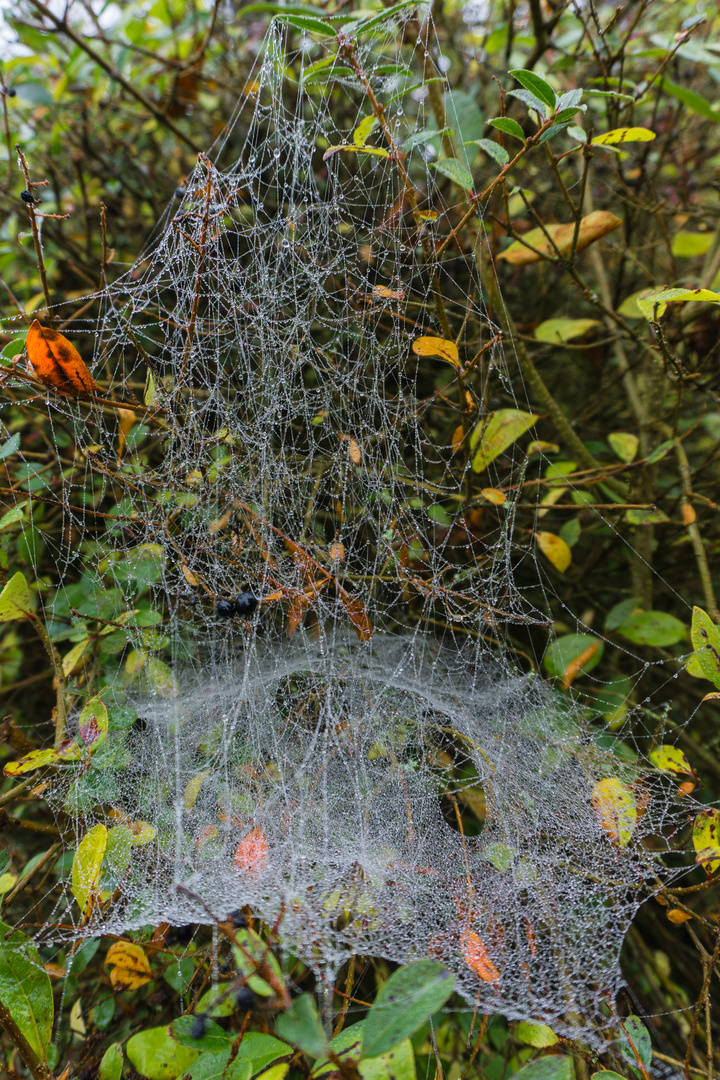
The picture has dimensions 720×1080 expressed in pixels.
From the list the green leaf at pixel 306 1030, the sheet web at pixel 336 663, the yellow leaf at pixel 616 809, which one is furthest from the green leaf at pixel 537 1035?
the green leaf at pixel 306 1030

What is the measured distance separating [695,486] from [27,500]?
1.95 metres

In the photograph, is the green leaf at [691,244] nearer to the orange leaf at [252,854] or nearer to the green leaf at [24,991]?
the orange leaf at [252,854]

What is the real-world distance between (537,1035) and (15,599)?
4.57ft

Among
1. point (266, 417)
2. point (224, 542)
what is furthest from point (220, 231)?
point (224, 542)

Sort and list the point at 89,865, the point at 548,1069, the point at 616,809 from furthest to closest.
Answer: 1. the point at 616,809
2. the point at 89,865
3. the point at 548,1069

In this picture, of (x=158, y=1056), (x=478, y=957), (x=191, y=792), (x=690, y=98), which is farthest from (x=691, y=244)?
(x=158, y=1056)

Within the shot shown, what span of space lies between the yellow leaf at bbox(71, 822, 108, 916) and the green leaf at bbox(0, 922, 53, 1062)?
0.11 meters

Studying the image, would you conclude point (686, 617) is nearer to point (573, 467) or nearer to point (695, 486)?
point (695, 486)

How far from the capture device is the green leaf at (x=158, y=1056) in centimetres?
102

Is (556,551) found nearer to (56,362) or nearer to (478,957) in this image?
(478,957)

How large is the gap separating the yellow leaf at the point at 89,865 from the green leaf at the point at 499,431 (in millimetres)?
1210

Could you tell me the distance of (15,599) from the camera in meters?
1.24

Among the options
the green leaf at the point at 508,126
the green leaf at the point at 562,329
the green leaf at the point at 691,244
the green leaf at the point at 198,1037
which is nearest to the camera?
the green leaf at the point at 198,1037

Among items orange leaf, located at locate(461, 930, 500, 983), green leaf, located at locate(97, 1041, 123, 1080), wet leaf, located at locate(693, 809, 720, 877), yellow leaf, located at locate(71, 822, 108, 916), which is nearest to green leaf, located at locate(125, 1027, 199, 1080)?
green leaf, located at locate(97, 1041, 123, 1080)
